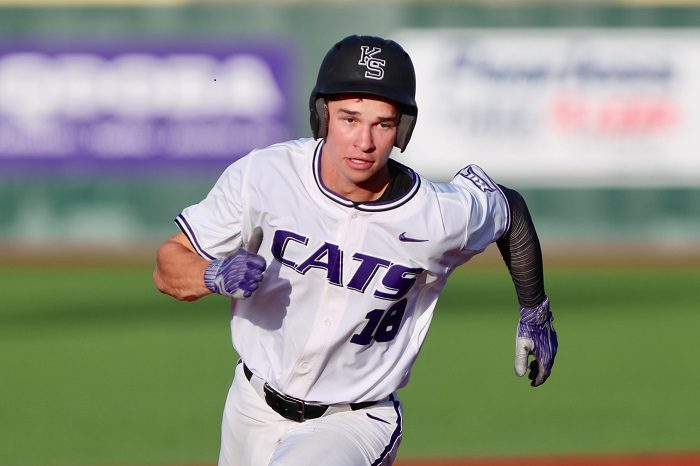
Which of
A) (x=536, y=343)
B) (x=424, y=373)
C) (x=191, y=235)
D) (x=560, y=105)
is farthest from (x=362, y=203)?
(x=560, y=105)

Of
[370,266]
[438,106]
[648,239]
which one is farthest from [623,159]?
[370,266]

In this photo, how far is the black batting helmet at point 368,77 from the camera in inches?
169

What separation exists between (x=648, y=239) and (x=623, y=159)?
4.04 ft

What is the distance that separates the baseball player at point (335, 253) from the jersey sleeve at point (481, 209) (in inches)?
0.5

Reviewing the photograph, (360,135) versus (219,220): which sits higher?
(360,135)

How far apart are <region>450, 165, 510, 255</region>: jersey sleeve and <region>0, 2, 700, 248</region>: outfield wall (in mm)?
12245

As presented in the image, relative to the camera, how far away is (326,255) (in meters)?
4.42

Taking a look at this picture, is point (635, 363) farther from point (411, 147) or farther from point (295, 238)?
point (295, 238)

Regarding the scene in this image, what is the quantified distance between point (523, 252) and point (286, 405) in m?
1.19

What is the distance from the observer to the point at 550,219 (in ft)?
57.3

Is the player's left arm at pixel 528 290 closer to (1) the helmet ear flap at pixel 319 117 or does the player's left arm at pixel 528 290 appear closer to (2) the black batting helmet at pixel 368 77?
(2) the black batting helmet at pixel 368 77

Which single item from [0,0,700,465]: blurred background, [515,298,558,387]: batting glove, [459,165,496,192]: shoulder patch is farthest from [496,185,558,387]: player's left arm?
[0,0,700,465]: blurred background

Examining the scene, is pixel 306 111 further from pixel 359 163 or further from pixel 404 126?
pixel 359 163

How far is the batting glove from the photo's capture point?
5035 millimetres
